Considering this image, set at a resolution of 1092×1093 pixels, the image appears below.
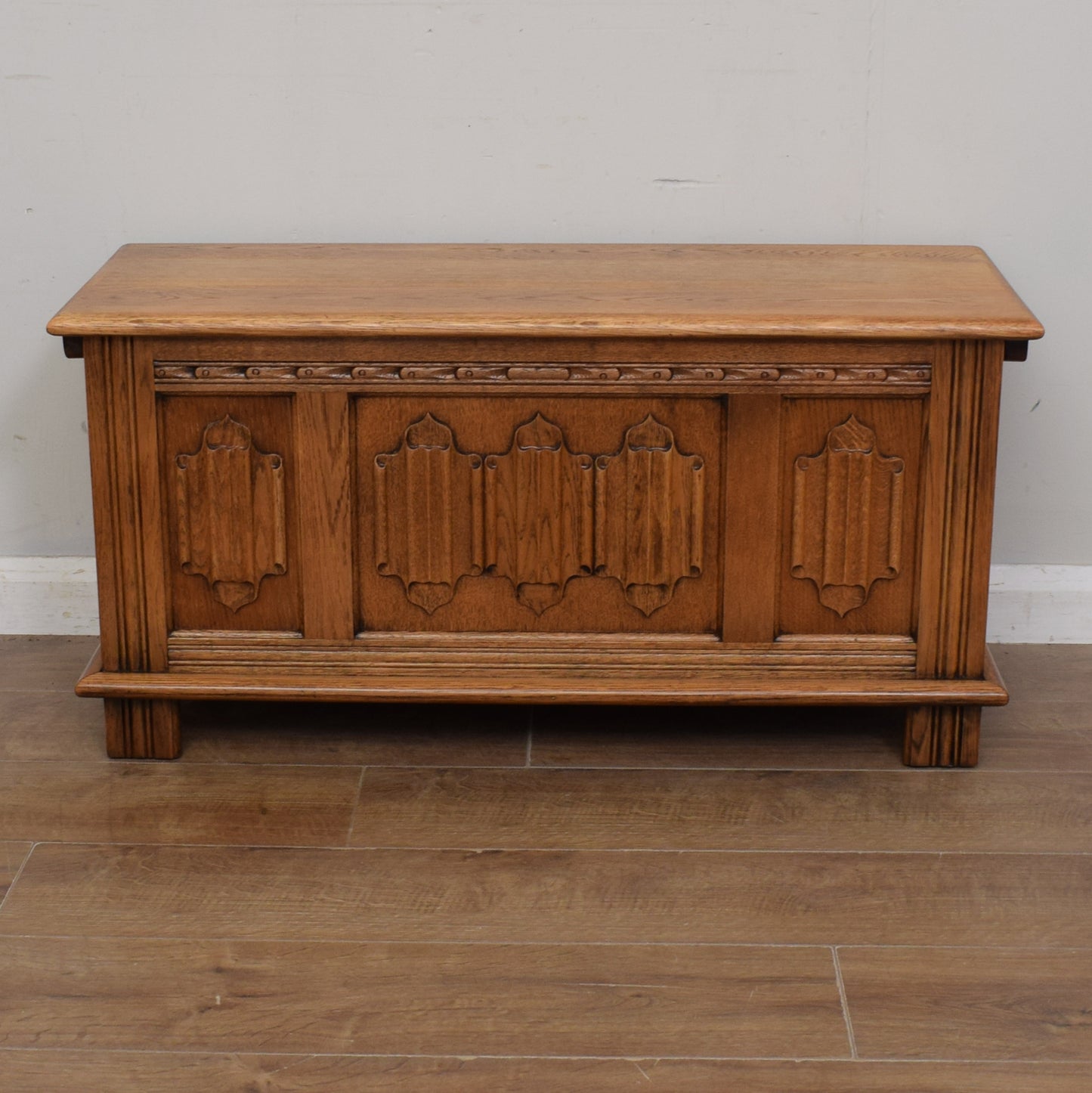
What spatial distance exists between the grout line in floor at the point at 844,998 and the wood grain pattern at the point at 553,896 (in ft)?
0.07

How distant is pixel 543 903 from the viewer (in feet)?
6.88

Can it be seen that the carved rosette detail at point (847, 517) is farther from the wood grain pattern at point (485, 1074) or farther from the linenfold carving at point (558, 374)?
the wood grain pattern at point (485, 1074)

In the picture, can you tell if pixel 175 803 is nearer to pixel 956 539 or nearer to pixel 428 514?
pixel 428 514

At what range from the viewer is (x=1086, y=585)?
9.37 feet

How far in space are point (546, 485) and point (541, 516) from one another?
0.16 ft

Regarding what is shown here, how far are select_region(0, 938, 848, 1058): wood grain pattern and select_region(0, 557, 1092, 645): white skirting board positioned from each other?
3.24 ft

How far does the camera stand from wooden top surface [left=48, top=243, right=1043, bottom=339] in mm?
2215

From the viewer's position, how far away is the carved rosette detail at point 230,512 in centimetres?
232

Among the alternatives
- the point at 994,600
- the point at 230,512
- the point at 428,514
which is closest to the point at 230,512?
the point at 230,512

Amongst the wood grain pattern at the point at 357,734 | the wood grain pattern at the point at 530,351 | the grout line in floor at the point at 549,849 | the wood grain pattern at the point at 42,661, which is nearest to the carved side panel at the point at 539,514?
the wood grain pattern at the point at 530,351

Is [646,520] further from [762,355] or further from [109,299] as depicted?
[109,299]

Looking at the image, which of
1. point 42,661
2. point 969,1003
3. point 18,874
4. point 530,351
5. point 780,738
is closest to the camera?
point 969,1003

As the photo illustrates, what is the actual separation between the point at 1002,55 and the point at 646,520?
1007 millimetres

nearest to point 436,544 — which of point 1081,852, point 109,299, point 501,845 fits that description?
point 501,845
